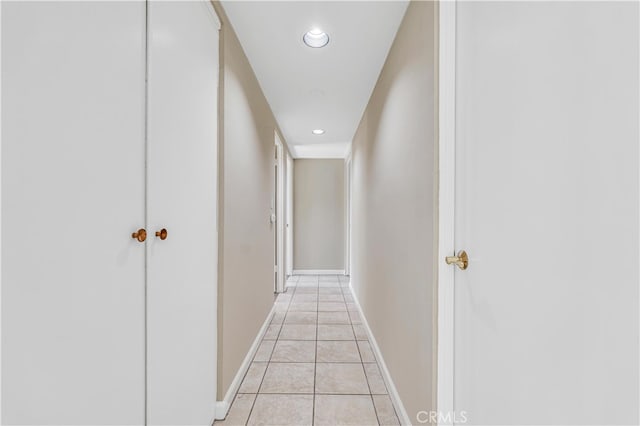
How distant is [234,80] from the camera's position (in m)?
2.02

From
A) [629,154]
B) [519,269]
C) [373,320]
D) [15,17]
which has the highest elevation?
[15,17]

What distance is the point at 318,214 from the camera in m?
6.11

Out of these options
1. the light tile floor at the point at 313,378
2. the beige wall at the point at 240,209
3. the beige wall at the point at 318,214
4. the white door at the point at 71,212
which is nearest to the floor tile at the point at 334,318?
the light tile floor at the point at 313,378

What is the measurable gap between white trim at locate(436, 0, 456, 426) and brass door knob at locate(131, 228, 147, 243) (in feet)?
3.41

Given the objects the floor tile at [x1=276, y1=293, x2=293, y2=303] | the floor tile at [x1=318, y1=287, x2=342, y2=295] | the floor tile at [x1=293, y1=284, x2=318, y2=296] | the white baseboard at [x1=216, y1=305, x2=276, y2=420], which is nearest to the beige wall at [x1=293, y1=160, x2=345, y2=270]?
the floor tile at [x1=293, y1=284, x2=318, y2=296]

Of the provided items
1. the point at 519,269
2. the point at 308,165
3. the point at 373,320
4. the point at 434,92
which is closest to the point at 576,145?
the point at 519,269

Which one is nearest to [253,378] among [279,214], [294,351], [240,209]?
[294,351]

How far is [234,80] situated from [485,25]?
1.52 meters

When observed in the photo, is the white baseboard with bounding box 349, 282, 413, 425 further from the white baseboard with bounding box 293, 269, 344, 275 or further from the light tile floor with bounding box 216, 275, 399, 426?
the white baseboard with bounding box 293, 269, 344, 275

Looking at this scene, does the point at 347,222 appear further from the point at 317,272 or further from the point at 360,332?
the point at 360,332

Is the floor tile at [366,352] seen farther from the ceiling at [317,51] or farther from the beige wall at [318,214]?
the beige wall at [318,214]

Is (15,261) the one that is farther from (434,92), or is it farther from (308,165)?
(308,165)

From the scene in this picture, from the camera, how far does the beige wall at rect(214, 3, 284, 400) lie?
1795 millimetres

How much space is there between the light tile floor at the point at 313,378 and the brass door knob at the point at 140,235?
1305 mm
